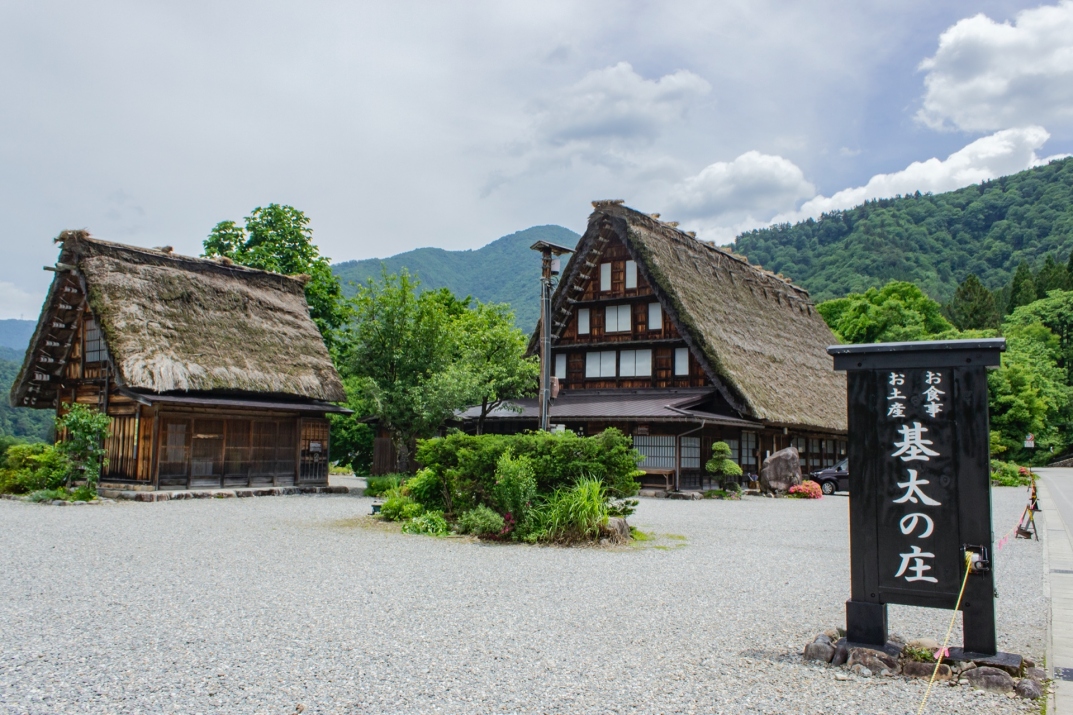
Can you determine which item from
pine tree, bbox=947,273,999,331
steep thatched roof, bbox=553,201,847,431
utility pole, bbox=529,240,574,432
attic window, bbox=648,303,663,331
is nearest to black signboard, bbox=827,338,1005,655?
utility pole, bbox=529,240,574,432

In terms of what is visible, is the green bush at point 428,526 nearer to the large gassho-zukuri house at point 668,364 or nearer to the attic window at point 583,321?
the large gassho-zukuri house at point 668,364

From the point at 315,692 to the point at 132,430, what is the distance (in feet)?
57.8

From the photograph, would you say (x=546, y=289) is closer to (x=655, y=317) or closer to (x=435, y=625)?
(x=655, y=317)

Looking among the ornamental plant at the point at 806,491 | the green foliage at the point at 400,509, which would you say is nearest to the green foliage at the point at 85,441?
the green foliage at the point at 400,509

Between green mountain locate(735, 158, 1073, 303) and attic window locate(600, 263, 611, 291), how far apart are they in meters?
55.9

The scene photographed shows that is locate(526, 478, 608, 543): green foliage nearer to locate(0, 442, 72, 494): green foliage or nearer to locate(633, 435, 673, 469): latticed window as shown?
locate(633, 435, 673, 469): latticed window

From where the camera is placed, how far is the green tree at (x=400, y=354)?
2131cm

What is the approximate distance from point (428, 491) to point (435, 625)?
23.5 ft

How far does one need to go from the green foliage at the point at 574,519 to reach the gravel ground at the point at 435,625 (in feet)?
1.58

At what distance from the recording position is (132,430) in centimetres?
1989

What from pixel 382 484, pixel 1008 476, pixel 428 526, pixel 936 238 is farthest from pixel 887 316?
pixel 936 238

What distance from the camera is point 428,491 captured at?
13.5 m

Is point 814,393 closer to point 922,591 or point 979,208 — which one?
point 922,591

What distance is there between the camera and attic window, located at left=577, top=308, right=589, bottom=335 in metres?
27.9
